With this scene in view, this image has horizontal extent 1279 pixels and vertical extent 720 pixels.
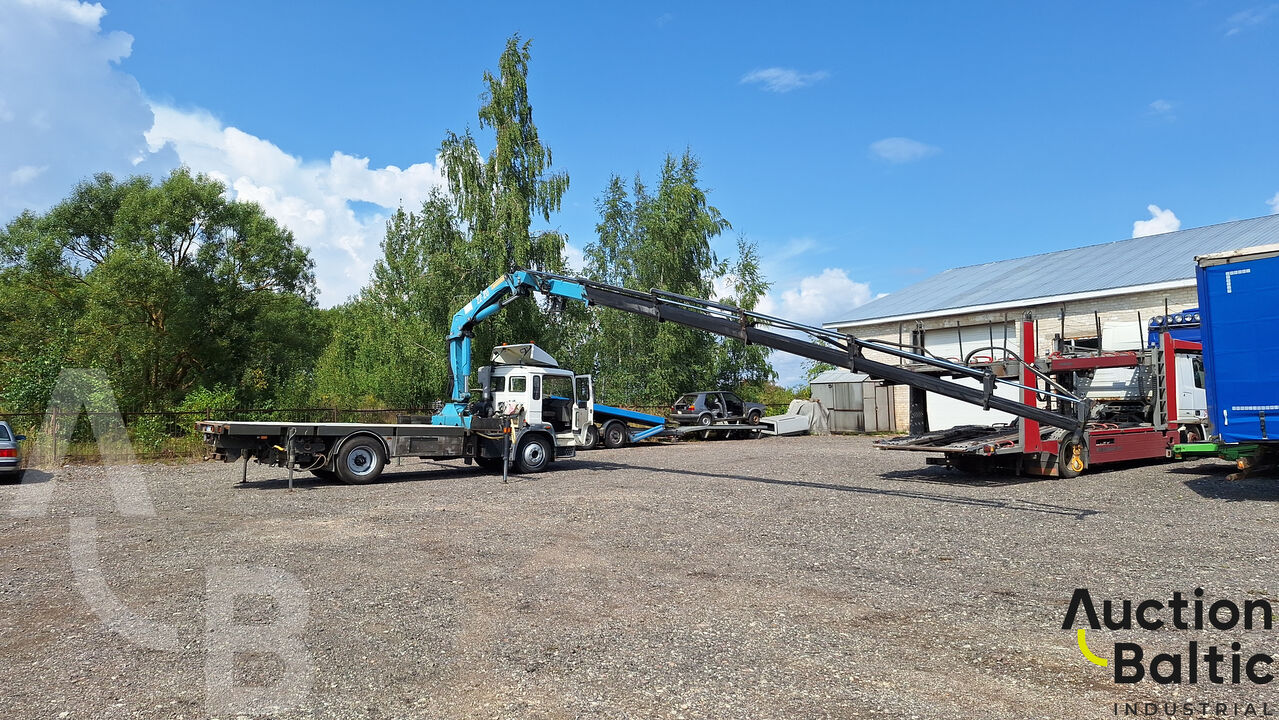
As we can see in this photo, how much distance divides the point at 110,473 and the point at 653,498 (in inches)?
460

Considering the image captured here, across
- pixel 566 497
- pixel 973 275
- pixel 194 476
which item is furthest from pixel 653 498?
pixel 973 275

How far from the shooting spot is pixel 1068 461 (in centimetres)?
1417

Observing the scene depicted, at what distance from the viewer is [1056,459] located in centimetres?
1393

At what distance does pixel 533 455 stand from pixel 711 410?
43.6 ft

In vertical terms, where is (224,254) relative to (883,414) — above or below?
above

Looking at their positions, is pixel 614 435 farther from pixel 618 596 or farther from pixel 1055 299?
pixel 618 596

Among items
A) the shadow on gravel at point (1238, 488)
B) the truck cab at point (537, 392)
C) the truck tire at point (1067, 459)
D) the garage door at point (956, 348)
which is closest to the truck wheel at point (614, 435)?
the truck cab at point (537, 392)

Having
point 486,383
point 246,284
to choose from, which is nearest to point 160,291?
point 246,284

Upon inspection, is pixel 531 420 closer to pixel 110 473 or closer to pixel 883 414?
pixel 110 473

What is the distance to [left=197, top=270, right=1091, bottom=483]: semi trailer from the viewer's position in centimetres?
1161

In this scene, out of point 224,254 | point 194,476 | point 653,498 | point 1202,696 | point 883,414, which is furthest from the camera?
point 883,414

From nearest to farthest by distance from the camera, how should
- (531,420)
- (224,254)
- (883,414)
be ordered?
(531,420) < (224,254) < (883,414)

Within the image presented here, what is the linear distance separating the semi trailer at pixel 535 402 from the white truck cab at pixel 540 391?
0.09ft

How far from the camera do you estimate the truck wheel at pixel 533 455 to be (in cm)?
1667
